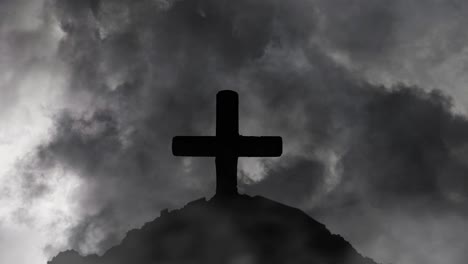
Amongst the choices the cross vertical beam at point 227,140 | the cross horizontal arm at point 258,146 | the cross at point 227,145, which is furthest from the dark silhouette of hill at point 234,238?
the cross horizontal arm at point 258,146

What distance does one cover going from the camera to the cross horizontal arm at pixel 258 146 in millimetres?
10492

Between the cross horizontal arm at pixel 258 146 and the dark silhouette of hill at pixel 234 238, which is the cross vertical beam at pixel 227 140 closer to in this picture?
the cross horizontal arm at pixel 258 146

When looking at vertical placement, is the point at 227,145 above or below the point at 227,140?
below

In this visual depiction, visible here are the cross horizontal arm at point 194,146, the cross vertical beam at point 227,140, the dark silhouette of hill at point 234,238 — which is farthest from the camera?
the cross horizontal arm at point 194,146

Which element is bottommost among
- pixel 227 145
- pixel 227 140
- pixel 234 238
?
pixel 234 238

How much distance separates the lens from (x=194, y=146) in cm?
1053

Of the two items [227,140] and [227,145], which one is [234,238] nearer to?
[227,145]

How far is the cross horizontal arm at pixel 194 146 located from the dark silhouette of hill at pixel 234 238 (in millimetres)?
987

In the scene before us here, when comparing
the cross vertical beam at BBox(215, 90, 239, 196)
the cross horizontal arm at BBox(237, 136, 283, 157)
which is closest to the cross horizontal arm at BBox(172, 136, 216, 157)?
the cross vertical beam at BBox(215, 90, 239, 196)

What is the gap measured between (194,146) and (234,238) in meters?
2.05

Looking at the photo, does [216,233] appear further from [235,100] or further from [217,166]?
[235,100]

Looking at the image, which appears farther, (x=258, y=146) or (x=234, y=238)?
(x=258, y=146)

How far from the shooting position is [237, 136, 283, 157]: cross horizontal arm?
1049 cm

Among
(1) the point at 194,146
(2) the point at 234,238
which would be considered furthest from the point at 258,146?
(2) the point at 234,238
